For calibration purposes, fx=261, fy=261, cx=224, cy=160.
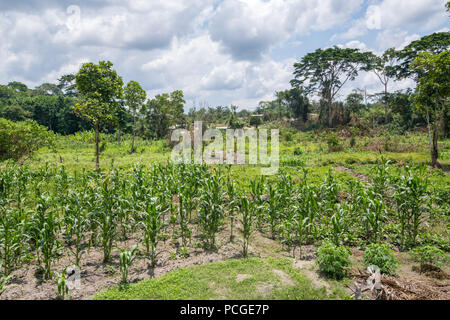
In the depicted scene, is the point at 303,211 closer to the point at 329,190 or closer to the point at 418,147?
the point at 329,190

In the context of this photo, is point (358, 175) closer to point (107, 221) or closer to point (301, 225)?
point (301, 225)

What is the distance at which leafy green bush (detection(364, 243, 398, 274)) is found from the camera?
4.71 m

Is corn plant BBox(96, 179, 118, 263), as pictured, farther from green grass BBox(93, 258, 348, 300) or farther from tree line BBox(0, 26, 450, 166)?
tree line BBox(0, 26, 450, 166)

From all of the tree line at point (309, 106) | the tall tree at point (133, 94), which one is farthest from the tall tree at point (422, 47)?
the tall tree at point (133, 94)

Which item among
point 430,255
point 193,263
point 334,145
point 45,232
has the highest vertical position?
point 334,145

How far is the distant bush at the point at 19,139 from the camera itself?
1528 centimetres

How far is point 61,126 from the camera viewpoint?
136 feet

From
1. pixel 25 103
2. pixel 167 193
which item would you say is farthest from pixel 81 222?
pixel 25 103

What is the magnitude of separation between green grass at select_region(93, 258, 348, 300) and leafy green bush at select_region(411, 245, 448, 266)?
7.72 ft

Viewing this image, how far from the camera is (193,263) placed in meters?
5.26

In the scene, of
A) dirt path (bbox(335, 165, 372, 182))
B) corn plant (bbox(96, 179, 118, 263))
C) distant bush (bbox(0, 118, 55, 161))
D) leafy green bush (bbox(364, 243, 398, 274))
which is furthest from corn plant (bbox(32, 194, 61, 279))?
distant bush (bbox(0, 118, 55, 161))

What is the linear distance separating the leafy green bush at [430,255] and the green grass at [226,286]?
2.35 meters

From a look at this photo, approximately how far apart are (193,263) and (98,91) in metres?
12.5

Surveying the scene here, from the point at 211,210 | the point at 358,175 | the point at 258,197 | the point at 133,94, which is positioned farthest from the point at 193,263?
the point at 133,94
